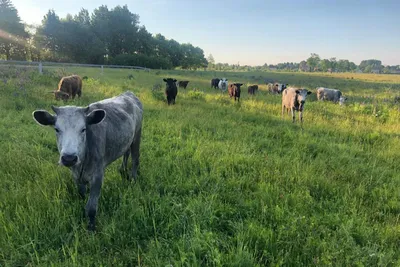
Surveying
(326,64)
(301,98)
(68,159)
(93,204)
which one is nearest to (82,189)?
(93,204)

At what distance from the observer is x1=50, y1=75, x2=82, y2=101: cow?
10781 millimetres

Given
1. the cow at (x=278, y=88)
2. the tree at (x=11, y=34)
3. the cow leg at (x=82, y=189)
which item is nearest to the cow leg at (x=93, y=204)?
the cow leg at (x=82, y=189)

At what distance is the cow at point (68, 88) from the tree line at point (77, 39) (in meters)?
53.0

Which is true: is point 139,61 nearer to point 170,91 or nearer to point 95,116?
point 170,91

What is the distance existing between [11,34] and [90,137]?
6823 cm

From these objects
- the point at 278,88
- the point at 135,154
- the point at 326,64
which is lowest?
the point at 135,154

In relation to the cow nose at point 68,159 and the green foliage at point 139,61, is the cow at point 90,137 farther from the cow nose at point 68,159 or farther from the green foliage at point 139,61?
the green foliage at point 139,61

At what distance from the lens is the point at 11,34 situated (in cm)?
5406

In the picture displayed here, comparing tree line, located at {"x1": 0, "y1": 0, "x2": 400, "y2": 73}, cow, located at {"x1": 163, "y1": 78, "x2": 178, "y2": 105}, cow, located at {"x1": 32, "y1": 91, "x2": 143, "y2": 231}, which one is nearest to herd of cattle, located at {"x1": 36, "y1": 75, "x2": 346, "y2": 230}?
Answer: cow, located at {"x1": 32, "y1": 91, "x2": 143, "y2": 231}

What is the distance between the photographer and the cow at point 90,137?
2773 mm

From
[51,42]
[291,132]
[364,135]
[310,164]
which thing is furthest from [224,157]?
[51,42]

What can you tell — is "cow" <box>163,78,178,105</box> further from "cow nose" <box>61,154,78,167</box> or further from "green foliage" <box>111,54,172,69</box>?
"green foliage" <box>111,54,172,69</box>

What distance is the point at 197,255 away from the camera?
269 centimetres

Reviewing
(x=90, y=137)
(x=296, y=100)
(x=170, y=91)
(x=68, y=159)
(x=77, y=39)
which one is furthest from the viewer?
(x=77, y=39)
